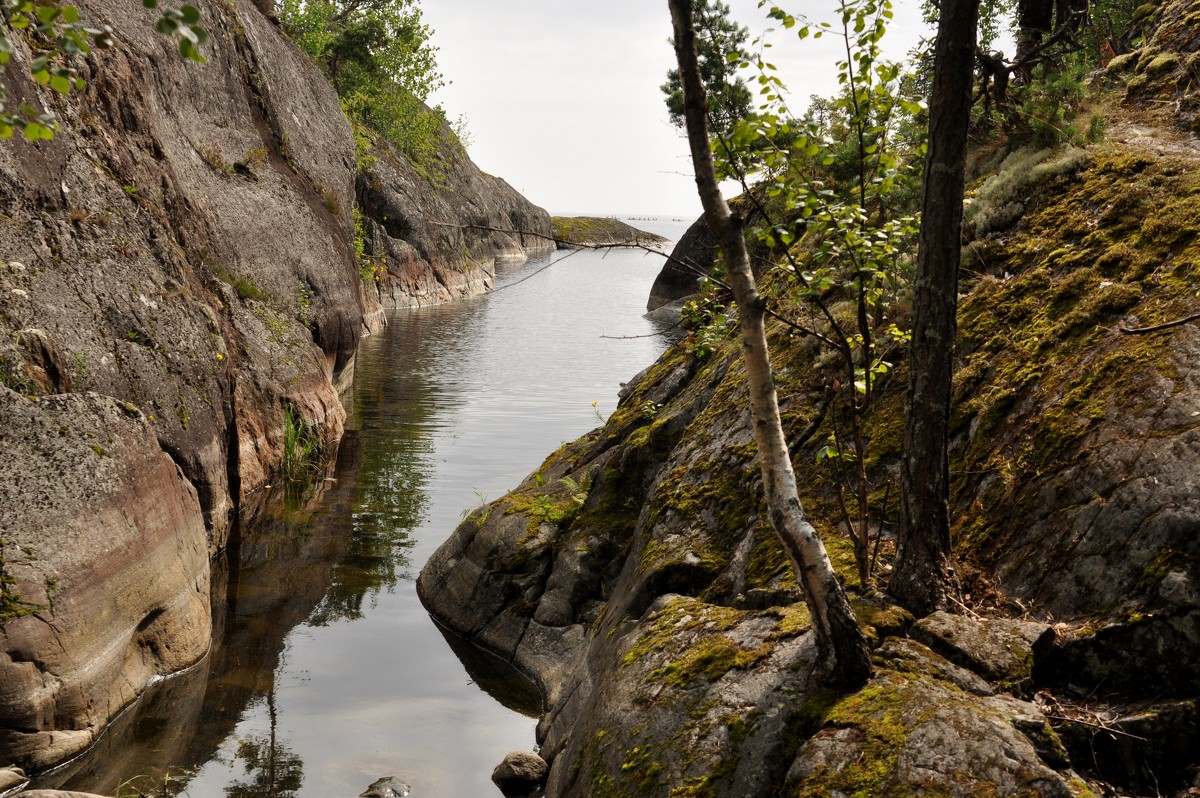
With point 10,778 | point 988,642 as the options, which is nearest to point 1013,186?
point 988,642

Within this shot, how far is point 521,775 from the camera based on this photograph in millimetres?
7516

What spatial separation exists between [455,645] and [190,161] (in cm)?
1104

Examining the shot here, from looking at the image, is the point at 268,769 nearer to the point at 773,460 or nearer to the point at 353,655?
the point at 353,655

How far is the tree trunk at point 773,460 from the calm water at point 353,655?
75cm

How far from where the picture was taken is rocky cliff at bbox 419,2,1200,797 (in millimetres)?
4684

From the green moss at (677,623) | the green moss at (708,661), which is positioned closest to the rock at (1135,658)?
the green moss at (708,661)

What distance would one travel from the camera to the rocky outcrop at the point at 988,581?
15.4 feet

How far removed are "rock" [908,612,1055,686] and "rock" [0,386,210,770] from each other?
6.64 meters

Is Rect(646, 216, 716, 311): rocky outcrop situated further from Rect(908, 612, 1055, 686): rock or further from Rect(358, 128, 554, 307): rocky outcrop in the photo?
Rect(908, 612, 1055, 686): rock

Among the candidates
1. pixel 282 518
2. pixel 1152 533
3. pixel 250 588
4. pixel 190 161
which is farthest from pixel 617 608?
pixel 190 161

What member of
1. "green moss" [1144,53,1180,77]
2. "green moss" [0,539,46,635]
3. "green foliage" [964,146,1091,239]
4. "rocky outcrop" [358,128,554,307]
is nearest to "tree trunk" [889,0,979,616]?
"green foliage" [964,146,1091,239]

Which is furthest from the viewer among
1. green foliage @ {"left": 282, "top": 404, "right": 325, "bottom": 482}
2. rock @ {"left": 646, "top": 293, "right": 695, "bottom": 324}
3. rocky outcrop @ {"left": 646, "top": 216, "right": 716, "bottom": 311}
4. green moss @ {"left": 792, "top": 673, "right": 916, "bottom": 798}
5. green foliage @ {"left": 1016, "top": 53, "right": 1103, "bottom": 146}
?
rock @ {"left": 646, "top": 293, "right": 695, "bottom": 324}

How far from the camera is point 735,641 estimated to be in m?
5.99

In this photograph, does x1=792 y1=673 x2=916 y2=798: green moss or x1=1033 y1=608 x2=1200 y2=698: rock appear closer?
x1=792 y1=673 x2=916 y2=798: green moss
